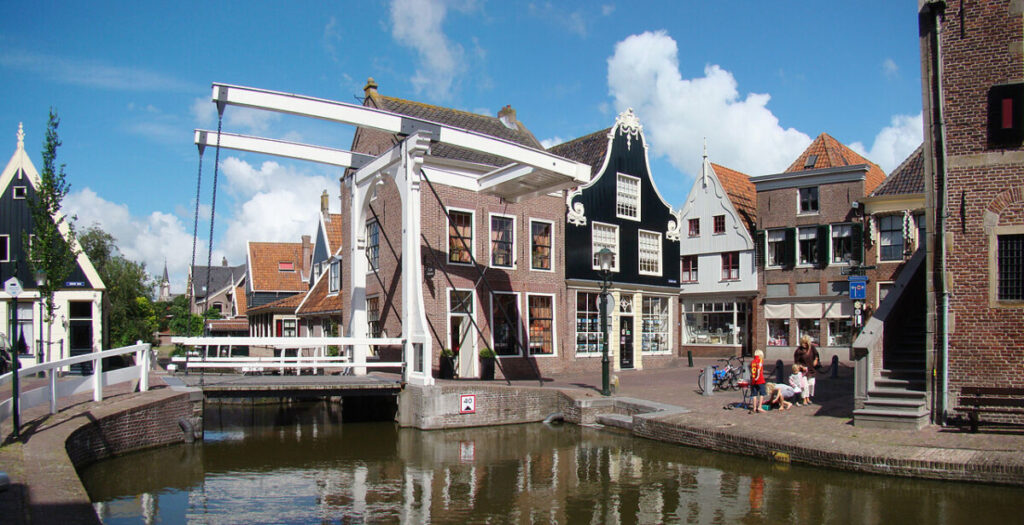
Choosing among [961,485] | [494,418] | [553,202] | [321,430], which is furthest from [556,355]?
[961,485]

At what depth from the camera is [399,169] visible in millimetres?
16328

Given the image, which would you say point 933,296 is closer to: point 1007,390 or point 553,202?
point 1007,390

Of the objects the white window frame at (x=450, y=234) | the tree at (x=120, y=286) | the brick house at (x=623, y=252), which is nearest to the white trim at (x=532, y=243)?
the brick house at (x=623, y=252)

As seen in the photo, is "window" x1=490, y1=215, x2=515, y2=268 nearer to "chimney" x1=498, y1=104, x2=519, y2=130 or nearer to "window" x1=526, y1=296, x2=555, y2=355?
"window" x1=526, y1=296, x2=555, y2=355

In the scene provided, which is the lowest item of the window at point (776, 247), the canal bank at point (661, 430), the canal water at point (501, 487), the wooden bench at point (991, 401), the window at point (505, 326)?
the canal water at point (501, 487)

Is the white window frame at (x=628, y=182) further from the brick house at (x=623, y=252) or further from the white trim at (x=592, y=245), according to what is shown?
the white trim at (x=592, y=245)

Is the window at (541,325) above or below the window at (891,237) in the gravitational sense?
below

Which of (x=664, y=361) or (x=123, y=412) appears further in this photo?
(x=664, y=361)

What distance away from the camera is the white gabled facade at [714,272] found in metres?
31.6

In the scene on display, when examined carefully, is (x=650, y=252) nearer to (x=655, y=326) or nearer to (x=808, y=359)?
(x=655, y=326)

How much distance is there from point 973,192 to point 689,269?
70.1ft

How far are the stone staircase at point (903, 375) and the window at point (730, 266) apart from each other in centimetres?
1668

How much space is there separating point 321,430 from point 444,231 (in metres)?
6.14

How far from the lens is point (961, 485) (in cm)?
950
